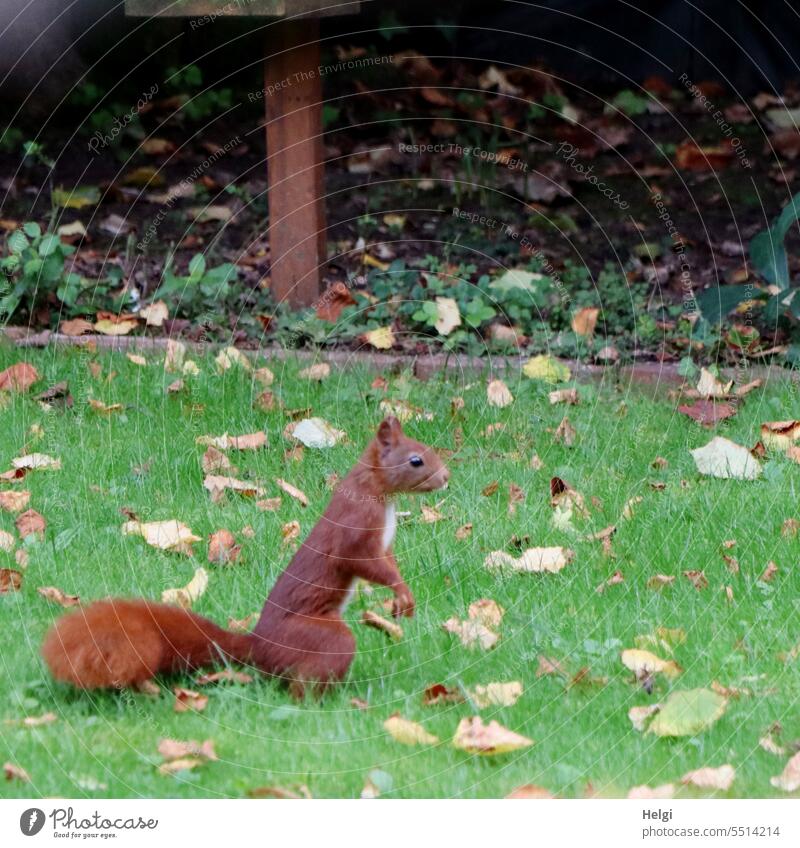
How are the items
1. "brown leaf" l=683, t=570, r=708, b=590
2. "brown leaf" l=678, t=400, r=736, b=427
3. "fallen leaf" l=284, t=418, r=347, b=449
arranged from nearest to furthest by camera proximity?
"brown leaf" l=683, t=570, r=708, b=590 < "fallen leaf" l=284, t=418, r=347, b=449 < "brown leaf" l=678, t=400, r=736, b=427

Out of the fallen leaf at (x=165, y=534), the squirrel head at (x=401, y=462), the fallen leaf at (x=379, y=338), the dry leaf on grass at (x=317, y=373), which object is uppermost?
the fallen leaf at (x=379, y=338)

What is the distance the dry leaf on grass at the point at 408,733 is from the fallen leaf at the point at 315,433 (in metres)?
1.57

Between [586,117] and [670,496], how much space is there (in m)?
3.58

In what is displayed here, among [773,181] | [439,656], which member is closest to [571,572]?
[439,656]

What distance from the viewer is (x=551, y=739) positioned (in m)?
2.77

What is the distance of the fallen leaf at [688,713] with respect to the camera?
2.79 m

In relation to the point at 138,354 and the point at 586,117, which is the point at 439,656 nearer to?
the point at 138,354

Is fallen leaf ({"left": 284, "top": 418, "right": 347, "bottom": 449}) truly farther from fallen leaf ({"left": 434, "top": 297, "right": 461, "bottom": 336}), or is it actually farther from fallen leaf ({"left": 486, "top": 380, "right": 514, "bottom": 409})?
fallen leaf ({"left": 434, "top": 297, "right": 461, "bottom": 336})

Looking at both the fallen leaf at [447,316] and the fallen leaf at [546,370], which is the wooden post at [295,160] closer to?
the fallen leaf at [447,316]

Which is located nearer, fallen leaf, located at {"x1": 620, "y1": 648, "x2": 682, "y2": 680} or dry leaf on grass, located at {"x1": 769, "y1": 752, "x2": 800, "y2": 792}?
dry leaf on grass, located at {"x1": 769, "y1": 752, "x2": 800, "y2": 792}

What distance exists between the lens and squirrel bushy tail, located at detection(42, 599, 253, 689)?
2.71 meters

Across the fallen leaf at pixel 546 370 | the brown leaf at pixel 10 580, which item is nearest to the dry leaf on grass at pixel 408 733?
the brown leaf at pixel 10 580

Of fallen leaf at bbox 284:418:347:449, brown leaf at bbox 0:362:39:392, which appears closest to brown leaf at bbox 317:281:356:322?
fallen leaf at bbox 284:418:347:449

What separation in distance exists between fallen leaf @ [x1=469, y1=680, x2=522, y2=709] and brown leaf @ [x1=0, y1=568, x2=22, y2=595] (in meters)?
1.21
